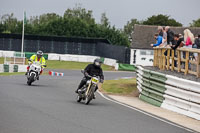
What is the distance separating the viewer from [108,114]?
47.5 feet

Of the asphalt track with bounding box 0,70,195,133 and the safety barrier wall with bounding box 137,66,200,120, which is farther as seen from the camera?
the safety barrier wall with bounding box 137,66,200,120

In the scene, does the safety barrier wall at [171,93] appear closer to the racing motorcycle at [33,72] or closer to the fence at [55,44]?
the racing motorcycle at [33,72]

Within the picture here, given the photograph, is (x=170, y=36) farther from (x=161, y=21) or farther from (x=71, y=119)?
(x=161, y=21)

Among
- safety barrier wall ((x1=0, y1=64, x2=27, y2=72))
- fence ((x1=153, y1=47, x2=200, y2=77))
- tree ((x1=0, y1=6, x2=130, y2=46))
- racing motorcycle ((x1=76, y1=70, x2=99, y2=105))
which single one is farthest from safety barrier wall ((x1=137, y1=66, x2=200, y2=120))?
tree ((x1=0, y1=6, x2=130, y2=46))

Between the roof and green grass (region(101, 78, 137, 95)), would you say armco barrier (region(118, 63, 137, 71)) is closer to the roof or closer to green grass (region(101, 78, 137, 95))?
the roof

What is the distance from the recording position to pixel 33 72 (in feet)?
82.7

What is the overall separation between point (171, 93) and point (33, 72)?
30.8 feet

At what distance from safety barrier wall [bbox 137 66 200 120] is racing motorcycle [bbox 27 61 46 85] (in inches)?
228

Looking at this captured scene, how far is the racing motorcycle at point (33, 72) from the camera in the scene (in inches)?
992

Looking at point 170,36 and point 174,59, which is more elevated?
point 170,36

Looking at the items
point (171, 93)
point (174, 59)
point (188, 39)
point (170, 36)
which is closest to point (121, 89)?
point (170, 36)

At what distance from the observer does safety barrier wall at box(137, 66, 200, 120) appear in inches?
612

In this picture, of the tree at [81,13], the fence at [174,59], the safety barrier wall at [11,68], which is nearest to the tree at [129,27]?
the tree at [81,13]

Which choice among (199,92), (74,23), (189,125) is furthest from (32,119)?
(74,23)
